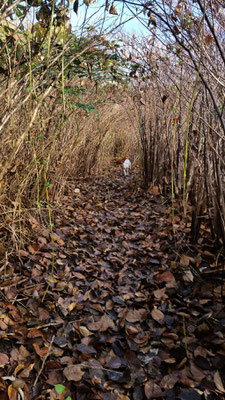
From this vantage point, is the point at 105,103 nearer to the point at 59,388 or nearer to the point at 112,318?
the point at 112,318

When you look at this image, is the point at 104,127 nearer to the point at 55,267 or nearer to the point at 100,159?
the point at 100,159

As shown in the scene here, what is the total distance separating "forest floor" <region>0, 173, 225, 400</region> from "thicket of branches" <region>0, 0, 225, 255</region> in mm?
305

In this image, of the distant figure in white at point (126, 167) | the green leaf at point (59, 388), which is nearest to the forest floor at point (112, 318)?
the green leaf at point (59, 388)

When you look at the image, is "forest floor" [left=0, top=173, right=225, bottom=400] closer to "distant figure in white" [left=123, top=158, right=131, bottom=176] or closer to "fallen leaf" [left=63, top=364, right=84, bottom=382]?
"fallen leaf" [left=63, top=364, right=84, bottom=382]

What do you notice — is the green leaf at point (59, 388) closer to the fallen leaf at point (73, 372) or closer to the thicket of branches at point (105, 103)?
the fallen leaf at point (73, 372)

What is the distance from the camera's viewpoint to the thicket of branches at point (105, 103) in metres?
1.94

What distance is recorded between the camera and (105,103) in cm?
488

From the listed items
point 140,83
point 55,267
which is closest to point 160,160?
point 140,83

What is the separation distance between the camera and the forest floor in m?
1.48

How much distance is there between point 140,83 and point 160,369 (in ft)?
12.0

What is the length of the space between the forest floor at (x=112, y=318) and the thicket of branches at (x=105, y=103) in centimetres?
30

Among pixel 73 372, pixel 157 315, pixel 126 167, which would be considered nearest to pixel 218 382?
pixel 157 315

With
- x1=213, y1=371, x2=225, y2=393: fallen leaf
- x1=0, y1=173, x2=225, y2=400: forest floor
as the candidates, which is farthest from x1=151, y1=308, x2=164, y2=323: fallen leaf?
x1=213, y1=371, x2=225, y2=393: fallen leaf

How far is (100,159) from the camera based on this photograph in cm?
510
